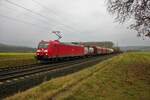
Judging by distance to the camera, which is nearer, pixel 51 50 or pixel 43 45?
pixel 51 50

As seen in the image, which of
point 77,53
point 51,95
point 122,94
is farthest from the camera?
point 77,53

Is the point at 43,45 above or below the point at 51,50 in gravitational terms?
above

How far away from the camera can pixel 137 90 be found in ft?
38.3

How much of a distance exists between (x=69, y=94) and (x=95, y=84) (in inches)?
127

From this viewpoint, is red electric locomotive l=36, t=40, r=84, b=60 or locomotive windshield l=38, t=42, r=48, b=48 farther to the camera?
locomotive windshield l=38, t=42, r=48, b=48

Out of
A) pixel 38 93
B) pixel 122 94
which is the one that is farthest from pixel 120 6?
pixel 38 93

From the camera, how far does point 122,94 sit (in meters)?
10.6

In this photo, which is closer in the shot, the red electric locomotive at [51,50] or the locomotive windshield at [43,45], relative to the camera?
the red electric locomotive at [51,50]

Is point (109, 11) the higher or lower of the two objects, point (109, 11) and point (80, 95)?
A: the higher

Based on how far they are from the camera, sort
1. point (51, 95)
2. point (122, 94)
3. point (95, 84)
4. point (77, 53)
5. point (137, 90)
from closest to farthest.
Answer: point (51, 95)
point (122, 94)
point (137, 90)
point (95, 84)
point (77, 53)

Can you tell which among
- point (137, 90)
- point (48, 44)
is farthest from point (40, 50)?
point (137, 90)

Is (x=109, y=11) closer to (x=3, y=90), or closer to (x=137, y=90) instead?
(x=137, y=90)

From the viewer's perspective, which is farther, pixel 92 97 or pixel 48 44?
pixel 48 44

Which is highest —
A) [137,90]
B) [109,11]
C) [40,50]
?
[109,11]
